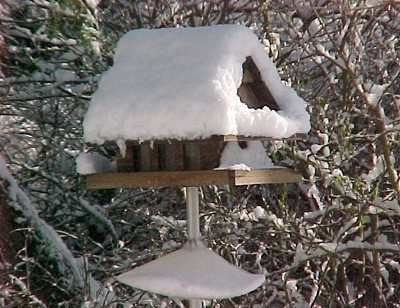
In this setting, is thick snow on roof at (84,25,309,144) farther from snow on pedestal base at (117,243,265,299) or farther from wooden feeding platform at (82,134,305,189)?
snow on pedestal base at (117,243,265,299)

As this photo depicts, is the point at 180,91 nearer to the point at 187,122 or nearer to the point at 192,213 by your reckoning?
the point at 187,122

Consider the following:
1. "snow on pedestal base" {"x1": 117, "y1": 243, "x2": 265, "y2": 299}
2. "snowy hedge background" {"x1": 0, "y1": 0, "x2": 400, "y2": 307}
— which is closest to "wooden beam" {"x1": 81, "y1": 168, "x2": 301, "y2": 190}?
"snow on pedestal base" {"x1": 117, "y1": 243, "x2": 265, "y2": 299}

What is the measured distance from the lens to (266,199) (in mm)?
5133

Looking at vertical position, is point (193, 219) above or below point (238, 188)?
below

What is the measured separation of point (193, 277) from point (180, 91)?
0.70m

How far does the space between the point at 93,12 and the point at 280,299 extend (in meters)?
2.18

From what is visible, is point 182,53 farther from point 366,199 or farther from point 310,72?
point 310,72

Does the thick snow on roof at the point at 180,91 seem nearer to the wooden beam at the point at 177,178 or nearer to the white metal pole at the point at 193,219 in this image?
the wooden beam at the point at 177,178

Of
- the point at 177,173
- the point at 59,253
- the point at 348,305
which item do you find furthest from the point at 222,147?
the point at 59,253

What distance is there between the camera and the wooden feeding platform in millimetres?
2832

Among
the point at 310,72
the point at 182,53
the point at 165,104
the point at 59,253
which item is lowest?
the point at 59,253

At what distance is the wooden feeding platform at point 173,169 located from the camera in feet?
9.29

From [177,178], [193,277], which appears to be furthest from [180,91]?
[193,277]

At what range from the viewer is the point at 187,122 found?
272cm
